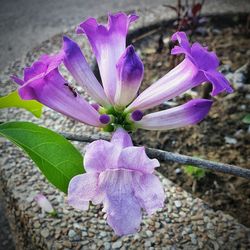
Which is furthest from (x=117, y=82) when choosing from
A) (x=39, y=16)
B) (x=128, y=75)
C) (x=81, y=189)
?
(x=39, y=16)

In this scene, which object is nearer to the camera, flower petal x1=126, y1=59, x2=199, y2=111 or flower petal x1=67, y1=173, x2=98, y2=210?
flower petal x1=67, y1=173, x2=98, y2=210

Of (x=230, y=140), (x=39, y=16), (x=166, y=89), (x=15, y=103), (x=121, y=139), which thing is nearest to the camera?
(x=121, y=139)

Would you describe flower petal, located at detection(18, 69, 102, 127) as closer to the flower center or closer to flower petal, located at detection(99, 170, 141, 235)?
the flower center

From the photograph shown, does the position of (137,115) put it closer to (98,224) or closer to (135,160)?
(135,160)

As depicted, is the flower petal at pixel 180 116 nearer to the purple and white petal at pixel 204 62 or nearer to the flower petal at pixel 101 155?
the purple and white petal at pixel 204 62

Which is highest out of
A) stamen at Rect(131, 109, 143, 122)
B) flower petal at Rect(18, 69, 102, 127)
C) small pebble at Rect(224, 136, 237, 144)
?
flower petal at Rect(18, 69, 102, 127)

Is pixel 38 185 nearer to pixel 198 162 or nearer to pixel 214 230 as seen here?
pixel 214 230

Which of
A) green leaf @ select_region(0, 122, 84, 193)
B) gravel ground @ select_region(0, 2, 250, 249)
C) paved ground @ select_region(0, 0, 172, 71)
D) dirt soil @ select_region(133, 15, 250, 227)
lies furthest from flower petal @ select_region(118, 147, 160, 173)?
paved ground @ select_region(0, 0, 172, 71)

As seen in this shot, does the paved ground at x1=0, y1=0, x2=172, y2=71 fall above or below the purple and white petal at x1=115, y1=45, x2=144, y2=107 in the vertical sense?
below
